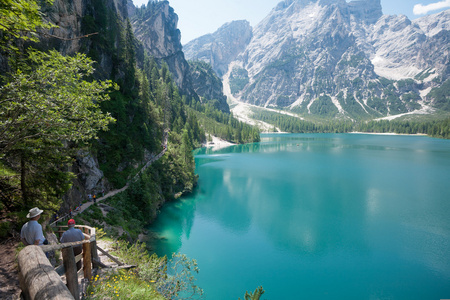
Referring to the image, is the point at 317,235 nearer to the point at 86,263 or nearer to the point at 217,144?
the point at 86,263

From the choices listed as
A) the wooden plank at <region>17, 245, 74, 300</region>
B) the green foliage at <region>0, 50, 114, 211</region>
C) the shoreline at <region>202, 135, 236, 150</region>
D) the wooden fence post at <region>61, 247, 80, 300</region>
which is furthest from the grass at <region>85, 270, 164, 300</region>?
the shoreline at <region>202, 135, 236, 150</region>

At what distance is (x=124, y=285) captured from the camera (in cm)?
1035

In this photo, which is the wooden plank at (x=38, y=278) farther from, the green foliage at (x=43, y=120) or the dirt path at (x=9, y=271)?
the green foliage at (x=43, y=120)

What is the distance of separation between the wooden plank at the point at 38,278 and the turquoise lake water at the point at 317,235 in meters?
21.9

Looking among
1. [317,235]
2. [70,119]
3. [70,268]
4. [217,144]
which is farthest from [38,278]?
[217,144]

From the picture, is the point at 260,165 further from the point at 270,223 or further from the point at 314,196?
the point at 270,223

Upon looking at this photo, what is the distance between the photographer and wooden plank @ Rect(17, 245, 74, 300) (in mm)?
4437

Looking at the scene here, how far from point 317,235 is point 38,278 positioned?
38.4m

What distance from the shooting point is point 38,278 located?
15.8ft

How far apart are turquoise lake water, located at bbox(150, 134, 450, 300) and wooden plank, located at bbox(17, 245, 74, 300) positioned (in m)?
21.9

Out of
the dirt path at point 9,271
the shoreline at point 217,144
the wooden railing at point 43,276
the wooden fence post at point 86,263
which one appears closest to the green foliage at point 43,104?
the wooden railing at point 43,276

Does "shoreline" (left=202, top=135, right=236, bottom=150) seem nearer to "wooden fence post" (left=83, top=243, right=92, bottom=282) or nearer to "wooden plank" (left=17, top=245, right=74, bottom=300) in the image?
"wooden fence post" (left=83, top=243, right=92, bottom=282)

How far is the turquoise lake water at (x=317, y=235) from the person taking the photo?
25.8m

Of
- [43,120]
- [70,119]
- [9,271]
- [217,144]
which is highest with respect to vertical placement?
[70,119]
